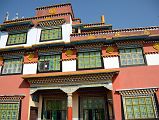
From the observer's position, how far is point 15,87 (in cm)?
1399

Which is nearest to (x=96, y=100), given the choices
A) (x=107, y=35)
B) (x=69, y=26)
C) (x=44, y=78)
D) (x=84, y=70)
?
(x=84, y=70)

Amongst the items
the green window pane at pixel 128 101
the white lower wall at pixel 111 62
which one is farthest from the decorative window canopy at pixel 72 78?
the green window pane at pixel 128 101

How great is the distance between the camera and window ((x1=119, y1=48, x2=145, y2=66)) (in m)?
13.3

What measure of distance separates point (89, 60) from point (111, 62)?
174 cm

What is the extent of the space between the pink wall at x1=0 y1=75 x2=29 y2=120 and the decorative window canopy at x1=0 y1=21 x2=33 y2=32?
4.60 metres

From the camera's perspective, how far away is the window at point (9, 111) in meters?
13.2

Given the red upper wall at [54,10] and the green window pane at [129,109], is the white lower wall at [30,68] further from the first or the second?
the green window pane at [129,109]

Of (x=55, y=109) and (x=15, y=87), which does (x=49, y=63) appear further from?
(x=55, y=109)

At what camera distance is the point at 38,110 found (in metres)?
14.2

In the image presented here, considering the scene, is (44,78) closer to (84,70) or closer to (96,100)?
(84,70)

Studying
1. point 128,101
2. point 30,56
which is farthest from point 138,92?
point 30,56

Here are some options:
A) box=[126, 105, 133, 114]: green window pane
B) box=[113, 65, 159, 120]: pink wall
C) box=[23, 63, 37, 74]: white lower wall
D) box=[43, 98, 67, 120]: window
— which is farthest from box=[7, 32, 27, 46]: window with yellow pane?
box=[126, 105, 133, 114]: green window pane

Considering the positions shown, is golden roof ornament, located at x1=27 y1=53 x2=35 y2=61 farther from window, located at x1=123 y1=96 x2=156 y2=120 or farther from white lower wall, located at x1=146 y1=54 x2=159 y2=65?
white lower wall, located at x1=146 y1=54 x2=159 y2=65

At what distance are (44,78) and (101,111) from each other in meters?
5.02
